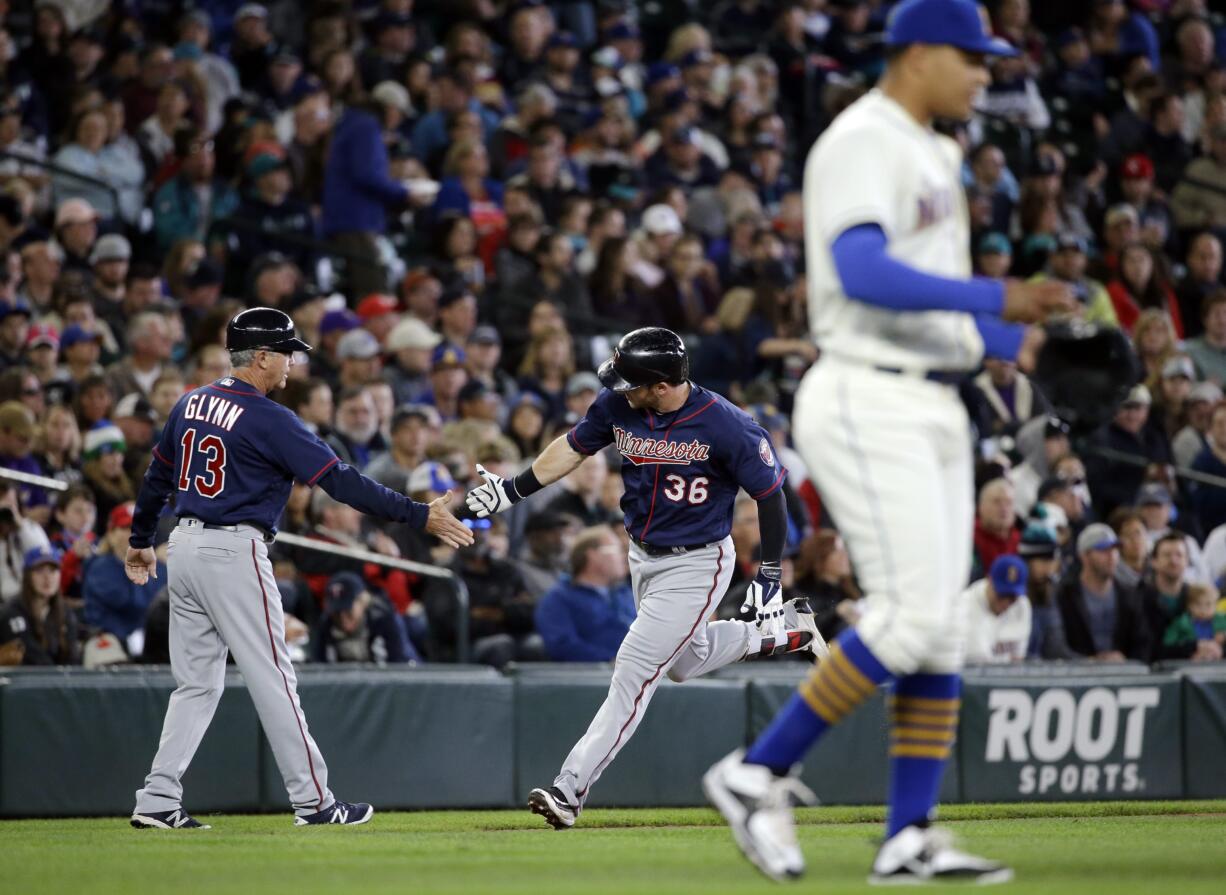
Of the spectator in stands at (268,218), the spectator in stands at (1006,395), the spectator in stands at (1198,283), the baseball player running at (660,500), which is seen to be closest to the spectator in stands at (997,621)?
the spectator in stands at (1006,395)

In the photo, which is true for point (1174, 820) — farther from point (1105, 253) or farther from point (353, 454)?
point (1105, 253)

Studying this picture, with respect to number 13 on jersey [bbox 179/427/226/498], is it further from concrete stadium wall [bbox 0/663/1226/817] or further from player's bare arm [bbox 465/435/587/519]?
concrete stadium wall [bbox 0/663/1226/817]

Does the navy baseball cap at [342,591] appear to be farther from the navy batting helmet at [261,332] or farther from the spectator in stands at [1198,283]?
the spectator in stands at [1198,283]

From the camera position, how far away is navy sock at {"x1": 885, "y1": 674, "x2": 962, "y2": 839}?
16.9ft

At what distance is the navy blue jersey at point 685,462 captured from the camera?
8141 millimetres

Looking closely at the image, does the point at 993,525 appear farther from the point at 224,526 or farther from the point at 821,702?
the point at 821,702

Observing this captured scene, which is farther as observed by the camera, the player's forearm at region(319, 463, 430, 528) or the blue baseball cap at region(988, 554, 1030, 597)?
the blue baseball cap at region(988, 554, 1030, 597)

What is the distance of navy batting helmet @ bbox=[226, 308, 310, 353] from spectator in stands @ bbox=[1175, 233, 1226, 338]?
34.8 feet

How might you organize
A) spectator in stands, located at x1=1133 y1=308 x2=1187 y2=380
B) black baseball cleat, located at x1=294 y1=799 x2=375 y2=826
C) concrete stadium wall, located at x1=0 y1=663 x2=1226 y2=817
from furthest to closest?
spectator in stands, located at x1=1133 y1=308 x2=1187 y2=380, concrete stadium wall, located at x1=0 y1=663 x2=1226 y2=817, black baseball cleat, located at x1=294 y1=799 x2=375 y2=826

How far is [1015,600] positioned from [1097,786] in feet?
4.03

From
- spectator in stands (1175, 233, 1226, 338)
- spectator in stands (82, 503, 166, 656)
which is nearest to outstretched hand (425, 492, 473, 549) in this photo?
spectator in stands (82, 503, 166, 656)

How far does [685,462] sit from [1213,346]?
8933 mm

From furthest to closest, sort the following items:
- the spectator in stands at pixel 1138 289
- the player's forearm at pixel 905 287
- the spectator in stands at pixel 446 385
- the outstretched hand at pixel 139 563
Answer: the spectator in stands at pixel 1138 289
the spectator in stands at pixel 446 385
the outstretched hand at pixel 139 563
the player's forearm at pixel 905 287

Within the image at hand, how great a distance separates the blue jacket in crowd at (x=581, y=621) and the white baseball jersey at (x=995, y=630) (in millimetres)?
2096
